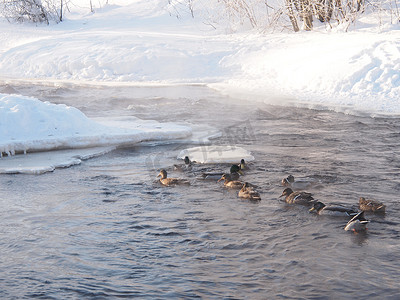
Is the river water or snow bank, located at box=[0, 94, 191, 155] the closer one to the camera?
the river water

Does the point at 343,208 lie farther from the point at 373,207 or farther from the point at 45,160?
the point at 45,160

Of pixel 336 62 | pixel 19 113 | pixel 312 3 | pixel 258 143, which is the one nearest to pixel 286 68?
pixel 336 62

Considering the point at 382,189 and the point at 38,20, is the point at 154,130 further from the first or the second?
the point at 38,20

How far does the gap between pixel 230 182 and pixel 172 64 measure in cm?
1307

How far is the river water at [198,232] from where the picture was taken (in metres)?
5.16

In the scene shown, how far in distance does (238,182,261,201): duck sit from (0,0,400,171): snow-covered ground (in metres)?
3.97

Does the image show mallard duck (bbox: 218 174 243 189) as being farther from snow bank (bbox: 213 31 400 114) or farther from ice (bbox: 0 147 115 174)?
snow bank (bbox: 213 31 400 114)

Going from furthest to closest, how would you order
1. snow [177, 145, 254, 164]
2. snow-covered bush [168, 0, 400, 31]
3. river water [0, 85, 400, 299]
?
snow-covered bush [168, 0, 400, 31]
snow [177, 145, 254, 164]
river water [0, 85, 400, 299]

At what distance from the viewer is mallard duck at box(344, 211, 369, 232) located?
20.5 ft

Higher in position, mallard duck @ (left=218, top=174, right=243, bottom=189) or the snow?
mallard duck @ (left=218, top=174, right=243, bottom=189)

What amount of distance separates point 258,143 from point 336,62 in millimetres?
6512

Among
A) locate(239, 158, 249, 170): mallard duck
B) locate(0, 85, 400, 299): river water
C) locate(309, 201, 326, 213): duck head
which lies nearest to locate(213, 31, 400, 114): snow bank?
locate(0, 85, 400, 299): river water

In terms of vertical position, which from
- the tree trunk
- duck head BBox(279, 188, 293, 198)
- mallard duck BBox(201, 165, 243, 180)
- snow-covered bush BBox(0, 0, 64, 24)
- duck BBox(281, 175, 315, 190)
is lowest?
duck BBox(281, 175, 315, 190)

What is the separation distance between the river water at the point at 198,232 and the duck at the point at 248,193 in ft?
0.28
